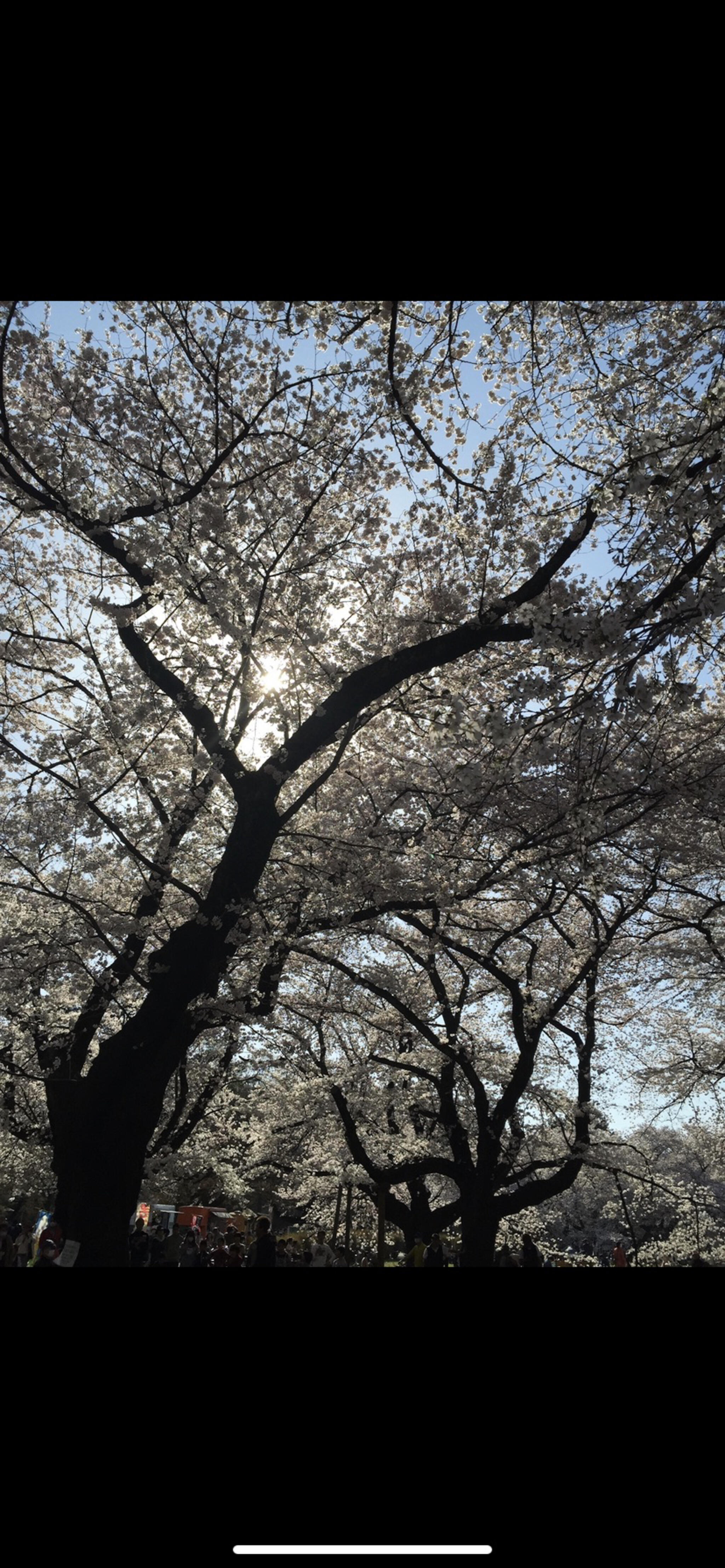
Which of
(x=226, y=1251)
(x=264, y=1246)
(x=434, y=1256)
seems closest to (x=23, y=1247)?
(x=226, y=1251)

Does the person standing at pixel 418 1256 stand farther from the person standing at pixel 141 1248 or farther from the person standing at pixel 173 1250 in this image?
the person standing at pixel 141 1248

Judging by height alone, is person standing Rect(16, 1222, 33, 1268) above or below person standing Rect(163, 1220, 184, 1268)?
below

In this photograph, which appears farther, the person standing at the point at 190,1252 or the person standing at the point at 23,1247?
the person standing at the point at 23,1247

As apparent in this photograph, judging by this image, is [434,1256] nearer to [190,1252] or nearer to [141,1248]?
[190,1252]

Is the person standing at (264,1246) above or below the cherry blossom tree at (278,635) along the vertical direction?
below

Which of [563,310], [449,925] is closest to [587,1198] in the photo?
[449,925]

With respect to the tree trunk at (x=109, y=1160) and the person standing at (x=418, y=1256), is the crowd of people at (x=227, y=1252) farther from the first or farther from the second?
the tree trunk at (x=109, y=1160)

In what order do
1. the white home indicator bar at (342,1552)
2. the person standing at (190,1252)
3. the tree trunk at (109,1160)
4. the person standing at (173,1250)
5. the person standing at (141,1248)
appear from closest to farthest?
1. the white home indicator bar at (342,1552)
2. the tree trunk at (109,1160)
3. the person standing at (190,1252)
4. the person standing at (141,1248)
5. the person standing at (173,1250)

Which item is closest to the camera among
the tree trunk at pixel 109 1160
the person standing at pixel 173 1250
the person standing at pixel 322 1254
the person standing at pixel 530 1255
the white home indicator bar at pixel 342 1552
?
the white home indicator bar at pixel 342 1552

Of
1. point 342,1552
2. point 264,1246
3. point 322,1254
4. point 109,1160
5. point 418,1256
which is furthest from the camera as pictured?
point 418,1256

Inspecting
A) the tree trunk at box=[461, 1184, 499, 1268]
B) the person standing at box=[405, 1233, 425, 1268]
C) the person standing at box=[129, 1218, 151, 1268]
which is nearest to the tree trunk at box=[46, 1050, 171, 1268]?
the person standing at box=[405, 1233, 425, 1268]

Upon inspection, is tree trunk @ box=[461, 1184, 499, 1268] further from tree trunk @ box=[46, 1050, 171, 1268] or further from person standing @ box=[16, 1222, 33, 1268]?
tree trunk @ box=[46, 1050, 171, 1268]

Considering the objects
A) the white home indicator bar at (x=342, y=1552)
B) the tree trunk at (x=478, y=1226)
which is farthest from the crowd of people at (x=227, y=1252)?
the white home indicator bar at (x=342, y=1552)

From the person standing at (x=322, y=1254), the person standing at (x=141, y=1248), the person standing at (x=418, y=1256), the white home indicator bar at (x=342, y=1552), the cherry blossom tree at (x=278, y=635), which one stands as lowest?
the white home indicator bar at (x=342, y=1552)
